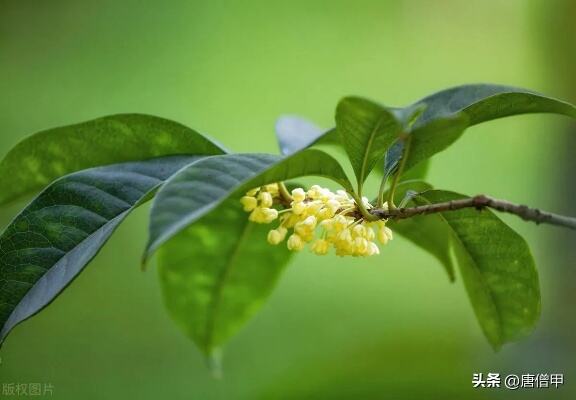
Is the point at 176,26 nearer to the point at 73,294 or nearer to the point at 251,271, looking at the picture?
the point at 73,294

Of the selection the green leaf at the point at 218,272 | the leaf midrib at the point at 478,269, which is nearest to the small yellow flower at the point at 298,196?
the green leaf at the point at 218,272

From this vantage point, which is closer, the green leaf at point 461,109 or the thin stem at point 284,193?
the green leaf at point 461,109

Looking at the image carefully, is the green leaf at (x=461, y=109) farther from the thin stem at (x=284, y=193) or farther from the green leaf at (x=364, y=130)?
the thin stem at (x=284, y=193)

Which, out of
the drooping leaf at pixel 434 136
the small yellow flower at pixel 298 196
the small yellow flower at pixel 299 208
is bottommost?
the small yellow flower at pixel 299 208

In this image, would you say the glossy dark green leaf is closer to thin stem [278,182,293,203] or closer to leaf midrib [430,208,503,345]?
thin stem [278,182,293,203]

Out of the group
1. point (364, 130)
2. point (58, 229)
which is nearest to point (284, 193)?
point (364, 130)

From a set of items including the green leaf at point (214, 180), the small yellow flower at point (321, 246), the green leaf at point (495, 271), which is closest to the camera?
the green leaf at point (214, 180)
